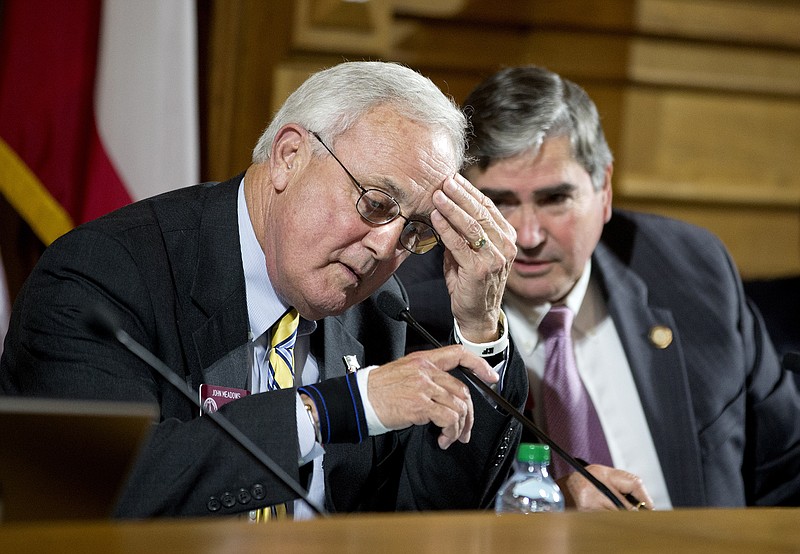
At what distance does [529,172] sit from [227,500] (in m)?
1.15

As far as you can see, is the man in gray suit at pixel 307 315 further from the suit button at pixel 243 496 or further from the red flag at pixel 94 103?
the red flag at pixel 94 103

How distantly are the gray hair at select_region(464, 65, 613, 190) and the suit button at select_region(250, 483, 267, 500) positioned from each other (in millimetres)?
1079

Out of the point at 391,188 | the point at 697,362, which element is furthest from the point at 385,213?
the point at 697,362

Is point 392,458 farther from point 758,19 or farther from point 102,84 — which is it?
point 758,19

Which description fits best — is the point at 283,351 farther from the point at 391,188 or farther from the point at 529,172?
the point at 529,172

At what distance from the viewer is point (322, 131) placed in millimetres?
1800

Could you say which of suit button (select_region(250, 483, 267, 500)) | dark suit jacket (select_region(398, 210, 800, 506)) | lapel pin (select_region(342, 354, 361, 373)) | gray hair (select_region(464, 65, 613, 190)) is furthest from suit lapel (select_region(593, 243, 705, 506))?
suit button (select_region(250, 483, 267, 500))

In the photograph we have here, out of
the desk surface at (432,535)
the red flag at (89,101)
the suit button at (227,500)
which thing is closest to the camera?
the desk surface at (432,535)

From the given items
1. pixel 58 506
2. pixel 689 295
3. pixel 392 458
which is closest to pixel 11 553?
pixel 58 506

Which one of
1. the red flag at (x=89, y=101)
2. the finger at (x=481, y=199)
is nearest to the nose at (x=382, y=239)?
the finger at (x=481, y=199)

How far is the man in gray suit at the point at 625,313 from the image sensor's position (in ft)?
7.73

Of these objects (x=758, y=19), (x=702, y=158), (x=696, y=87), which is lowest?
(x=702, y=158)

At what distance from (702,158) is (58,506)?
2.94 metres

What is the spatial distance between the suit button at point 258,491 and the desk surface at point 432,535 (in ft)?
1.55
